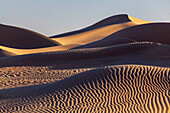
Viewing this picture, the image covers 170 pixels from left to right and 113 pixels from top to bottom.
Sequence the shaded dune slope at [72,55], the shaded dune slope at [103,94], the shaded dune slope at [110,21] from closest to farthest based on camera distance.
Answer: the shaded dune slope at [103,94] < the shaded dune slope at [72,55] < the shaded dune slope at [110,21]

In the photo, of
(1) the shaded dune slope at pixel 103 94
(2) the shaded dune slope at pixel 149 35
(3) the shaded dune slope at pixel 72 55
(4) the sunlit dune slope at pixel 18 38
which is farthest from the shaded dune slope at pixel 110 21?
(1) the shaded dune slope at pixel 103 94

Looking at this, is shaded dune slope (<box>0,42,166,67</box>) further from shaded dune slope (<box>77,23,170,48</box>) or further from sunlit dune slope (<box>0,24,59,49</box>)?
sunlit dune slope (<box>0,24,59,49</box>)

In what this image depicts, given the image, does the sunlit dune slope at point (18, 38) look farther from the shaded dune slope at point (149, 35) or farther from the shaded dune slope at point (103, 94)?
the shaded dune slope at point (103, 94)

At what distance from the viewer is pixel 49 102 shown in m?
6.97

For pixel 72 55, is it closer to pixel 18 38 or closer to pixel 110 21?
pixel 18 38

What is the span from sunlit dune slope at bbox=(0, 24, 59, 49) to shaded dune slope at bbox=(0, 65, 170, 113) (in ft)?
62.8

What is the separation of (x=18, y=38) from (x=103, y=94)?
21325 millimetres

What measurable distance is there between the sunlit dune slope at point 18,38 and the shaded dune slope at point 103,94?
1915cm

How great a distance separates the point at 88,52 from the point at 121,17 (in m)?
39.2

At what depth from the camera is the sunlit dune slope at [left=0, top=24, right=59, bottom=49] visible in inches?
1046

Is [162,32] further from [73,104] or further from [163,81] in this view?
[73,104]

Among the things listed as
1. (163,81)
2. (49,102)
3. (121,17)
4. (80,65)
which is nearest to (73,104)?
(49,102)

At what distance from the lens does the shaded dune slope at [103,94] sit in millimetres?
6434

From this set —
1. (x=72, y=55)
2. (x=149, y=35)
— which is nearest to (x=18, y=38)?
(x=149, y=35)
